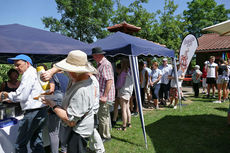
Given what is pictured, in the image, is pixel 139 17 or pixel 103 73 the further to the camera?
pixel 139 17

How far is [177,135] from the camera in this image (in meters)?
3.78

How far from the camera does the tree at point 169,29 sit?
53.9 ft

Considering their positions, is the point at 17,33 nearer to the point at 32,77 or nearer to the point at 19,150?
the point at 32,77

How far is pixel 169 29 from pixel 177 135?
1511cm

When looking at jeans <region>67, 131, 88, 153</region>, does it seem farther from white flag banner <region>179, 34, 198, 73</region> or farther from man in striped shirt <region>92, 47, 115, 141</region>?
white flag banner <region>179, 34, 198, 73</region>

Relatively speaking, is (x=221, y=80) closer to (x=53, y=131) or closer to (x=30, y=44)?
(x=53, y=131)

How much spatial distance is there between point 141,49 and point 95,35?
17085 mm

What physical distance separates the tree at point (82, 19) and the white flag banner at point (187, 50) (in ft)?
45.4

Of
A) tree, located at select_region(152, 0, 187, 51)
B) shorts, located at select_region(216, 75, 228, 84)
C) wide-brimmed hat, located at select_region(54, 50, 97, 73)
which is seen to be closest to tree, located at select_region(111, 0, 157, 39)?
tree, located at select_region(152, 0, 187, 51)

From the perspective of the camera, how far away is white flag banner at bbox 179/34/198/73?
5.38 metres

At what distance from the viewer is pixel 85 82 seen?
5.43 ft

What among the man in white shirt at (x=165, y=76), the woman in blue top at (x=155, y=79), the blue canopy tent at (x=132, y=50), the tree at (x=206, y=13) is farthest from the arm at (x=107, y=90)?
the tree at (x=206, y=13)

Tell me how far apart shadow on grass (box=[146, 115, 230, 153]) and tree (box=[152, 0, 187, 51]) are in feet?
41.2

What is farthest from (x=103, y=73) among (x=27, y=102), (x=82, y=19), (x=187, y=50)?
(x=82, y=19)
